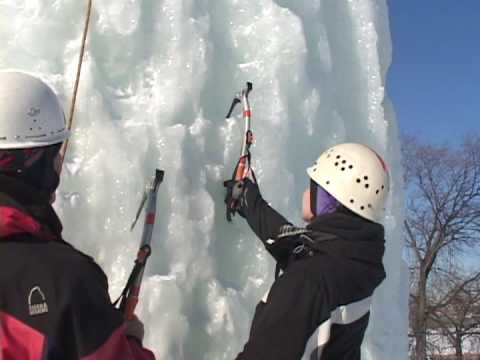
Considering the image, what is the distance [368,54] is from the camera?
15.0 feet

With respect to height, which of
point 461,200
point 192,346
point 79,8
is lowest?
point 461,200

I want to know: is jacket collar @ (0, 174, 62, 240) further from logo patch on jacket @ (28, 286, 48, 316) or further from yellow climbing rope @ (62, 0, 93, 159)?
yellow climbing rope @ (62, 0, 93, 159)

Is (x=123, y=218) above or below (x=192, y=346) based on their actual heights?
above

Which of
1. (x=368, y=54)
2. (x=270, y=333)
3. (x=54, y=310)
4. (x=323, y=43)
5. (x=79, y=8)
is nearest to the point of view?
(x=54, y=310)

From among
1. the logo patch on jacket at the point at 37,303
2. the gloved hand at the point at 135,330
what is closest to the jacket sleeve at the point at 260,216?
the gloved hand at the point at 135,330

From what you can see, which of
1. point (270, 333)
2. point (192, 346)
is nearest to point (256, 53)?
point (192, 346)

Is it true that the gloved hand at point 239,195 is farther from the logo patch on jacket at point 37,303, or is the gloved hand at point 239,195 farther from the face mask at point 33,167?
the logo patch on jacket at point 37,303

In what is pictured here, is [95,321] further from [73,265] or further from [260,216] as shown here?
[260,216]

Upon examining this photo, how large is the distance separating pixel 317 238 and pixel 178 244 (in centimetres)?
103

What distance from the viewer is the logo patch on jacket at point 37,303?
1416mm

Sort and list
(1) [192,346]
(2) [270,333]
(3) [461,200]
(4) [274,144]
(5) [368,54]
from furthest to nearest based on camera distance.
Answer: (3) [461,200] → (5) [368,54] → (4) [274,144] → (1) [192,346] → (2) [270,333]

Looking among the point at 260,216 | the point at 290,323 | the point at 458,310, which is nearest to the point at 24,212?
the point at 290,323

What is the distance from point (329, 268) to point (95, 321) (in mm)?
800

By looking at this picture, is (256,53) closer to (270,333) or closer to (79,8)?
(79,8)
